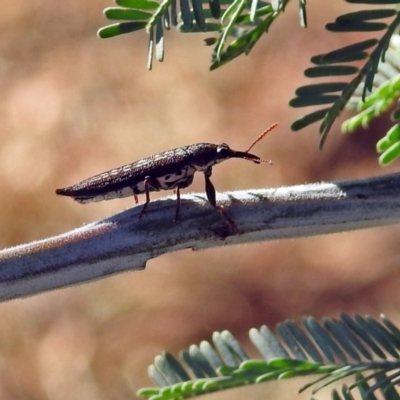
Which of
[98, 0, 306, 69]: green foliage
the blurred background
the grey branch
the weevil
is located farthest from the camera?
the blurred background

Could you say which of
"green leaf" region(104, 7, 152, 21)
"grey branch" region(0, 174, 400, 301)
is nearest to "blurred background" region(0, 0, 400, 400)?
"grey branch" region(0, 174, 400, 301)

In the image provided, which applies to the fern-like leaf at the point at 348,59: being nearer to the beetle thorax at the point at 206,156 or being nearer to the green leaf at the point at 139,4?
the green leaf at the point at 139,4

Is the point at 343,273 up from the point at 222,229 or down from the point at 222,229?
down

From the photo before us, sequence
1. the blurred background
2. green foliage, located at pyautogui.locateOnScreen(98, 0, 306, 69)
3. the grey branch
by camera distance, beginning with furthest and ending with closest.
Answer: the blurred background < the grey branch < green foliage, located at pyautogui.locateOnScreen(98, 0, 306, 69)

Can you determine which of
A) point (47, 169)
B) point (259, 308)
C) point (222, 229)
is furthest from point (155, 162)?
point (47, 169)

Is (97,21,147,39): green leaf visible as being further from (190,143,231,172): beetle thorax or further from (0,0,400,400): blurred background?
(0,0,400,400): blurred background

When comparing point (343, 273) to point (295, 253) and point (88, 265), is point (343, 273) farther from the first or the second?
point (88, 265)

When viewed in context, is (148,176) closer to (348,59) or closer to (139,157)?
(348,59)
